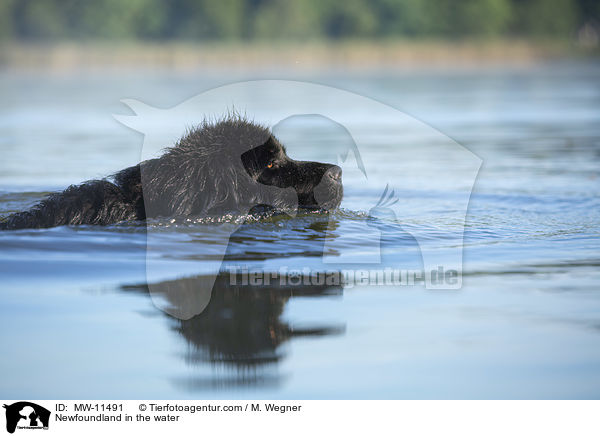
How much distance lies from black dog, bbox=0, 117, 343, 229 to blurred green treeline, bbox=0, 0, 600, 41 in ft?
313

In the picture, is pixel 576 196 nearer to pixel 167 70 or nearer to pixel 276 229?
pixel 276 229

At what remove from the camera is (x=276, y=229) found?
22.2 feet

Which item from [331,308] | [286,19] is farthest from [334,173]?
[286,19]

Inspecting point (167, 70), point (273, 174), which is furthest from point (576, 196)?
point (167, 70)

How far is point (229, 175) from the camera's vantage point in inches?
254

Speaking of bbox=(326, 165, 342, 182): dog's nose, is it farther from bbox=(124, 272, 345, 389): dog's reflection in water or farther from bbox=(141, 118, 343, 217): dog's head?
bbox=(124, 272, 345, 389): dog's reflection in water

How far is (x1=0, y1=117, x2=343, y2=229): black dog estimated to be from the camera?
628 cm

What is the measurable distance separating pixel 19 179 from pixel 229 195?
Result: 518 cm

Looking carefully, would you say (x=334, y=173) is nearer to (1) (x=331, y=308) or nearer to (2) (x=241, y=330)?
(1) (x=331, y=308)

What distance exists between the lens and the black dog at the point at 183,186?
6281mm

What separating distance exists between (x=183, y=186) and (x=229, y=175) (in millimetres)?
384

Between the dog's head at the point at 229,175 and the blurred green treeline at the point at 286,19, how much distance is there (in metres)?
95.0
